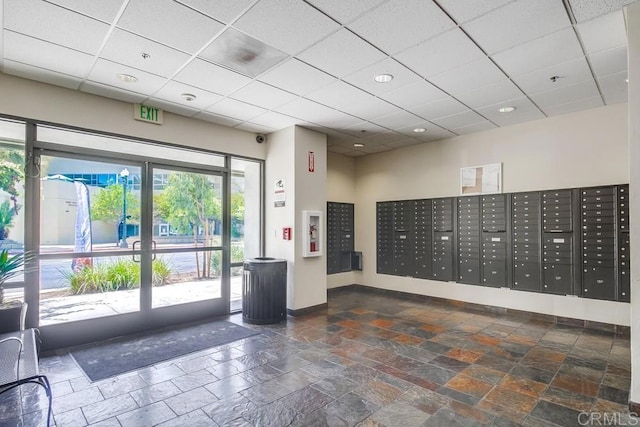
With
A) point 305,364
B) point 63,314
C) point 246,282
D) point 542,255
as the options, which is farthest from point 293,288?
point 542,255

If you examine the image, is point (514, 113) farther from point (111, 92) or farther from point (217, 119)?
point (111, 92)

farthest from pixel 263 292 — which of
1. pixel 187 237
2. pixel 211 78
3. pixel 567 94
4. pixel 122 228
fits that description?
pixel 567 94

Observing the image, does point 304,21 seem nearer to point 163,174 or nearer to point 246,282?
point 163,174

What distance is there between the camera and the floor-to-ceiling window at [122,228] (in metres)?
3.59

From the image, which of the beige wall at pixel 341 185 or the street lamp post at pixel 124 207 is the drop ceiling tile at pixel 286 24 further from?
the beige wall at pixel 341 185

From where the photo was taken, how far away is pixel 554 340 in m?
3.92

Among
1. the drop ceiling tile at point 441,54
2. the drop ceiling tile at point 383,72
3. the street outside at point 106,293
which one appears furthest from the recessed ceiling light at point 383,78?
the street outside at point 106,293

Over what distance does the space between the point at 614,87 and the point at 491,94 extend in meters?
1.27

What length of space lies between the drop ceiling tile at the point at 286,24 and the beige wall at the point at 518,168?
12.2 ft

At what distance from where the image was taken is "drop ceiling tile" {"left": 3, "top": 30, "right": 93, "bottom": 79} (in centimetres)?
276

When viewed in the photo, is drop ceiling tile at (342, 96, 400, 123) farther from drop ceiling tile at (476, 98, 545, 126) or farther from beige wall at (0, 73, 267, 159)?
beige wall at (0, 73, 267, 159)

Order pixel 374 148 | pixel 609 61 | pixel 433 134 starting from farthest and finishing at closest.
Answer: pixel 374 148, pixel 433 134, pixel 609 61

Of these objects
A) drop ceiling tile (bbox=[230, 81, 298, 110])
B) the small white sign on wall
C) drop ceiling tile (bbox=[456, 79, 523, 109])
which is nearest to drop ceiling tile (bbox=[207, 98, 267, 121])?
drop ceiling tile (bbox=[230, 81, 298, 110])

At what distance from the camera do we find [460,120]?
190 inches
